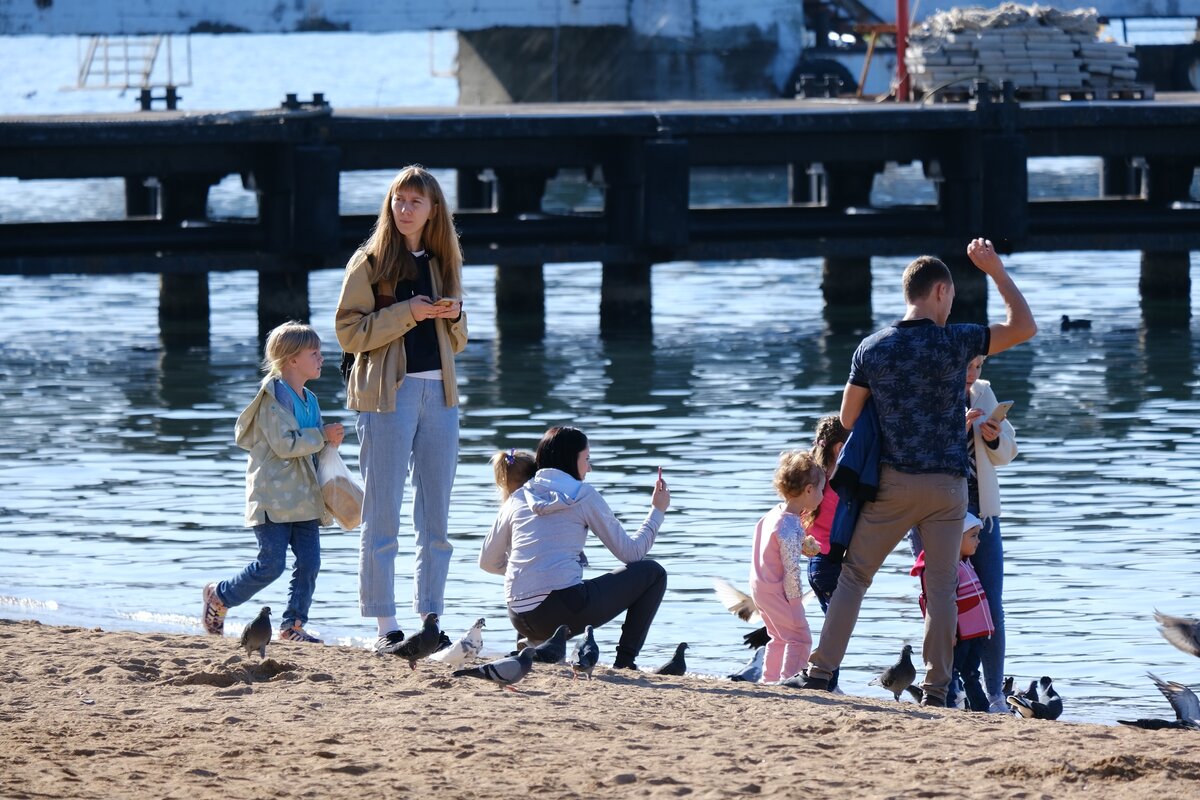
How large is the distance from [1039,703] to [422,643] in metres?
2.13

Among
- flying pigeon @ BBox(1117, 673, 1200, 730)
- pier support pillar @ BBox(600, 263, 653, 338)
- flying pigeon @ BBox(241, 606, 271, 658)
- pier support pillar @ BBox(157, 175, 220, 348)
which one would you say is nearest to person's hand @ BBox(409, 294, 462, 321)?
flying pigeon @ BBox(241, 606, 271, 658)

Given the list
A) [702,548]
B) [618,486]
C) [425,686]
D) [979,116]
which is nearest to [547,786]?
[425,686]

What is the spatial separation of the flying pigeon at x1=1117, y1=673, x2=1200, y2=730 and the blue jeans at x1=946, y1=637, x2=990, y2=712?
2.18ft

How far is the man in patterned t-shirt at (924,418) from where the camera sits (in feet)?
21.9

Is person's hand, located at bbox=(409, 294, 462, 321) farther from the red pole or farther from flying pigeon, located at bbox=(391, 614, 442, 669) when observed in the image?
the red pole

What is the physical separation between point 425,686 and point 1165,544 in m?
5.49

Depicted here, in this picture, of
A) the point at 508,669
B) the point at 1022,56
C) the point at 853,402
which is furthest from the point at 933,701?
the point at 1022,56

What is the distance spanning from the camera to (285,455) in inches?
304

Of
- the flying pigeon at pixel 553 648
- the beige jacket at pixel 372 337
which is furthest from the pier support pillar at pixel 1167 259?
the flying pigeon at pixel 553 648

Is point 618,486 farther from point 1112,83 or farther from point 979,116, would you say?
point 1112,83

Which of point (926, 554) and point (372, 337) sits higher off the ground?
point (372, 337)

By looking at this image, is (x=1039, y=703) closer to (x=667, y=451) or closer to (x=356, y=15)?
(x=667, y=451)

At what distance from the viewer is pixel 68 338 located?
22.8m

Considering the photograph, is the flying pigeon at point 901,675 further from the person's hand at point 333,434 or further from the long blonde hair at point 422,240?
the person's hand at point 333,434
